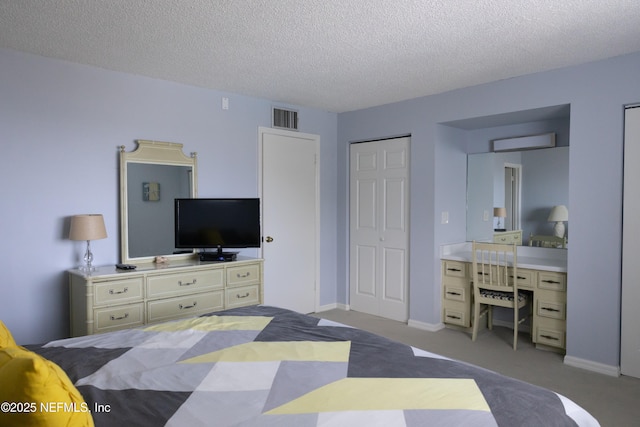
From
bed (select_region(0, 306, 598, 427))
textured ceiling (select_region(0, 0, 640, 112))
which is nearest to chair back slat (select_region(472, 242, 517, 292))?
textured ceiling (select_region(0, 0, 640, 112))

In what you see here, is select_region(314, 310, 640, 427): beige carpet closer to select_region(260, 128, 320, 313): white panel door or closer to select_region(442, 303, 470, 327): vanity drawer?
select_region(442, 303, 470, 327): vanity drawer

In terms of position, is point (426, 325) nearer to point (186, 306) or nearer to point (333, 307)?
point (333, 307)

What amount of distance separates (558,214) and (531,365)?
1.48 metres

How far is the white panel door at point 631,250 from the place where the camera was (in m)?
3.20

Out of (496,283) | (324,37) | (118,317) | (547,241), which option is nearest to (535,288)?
(496,283)

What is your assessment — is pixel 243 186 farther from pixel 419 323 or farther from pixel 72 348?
pixel 72 348

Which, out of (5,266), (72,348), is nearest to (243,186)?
(5,266)

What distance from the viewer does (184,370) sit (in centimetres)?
162

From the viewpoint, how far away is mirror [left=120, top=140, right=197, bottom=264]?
3.65 m

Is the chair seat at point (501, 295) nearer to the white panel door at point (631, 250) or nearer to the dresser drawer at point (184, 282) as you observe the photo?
the white panel door at point (631, 250)

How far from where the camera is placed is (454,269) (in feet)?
14.6

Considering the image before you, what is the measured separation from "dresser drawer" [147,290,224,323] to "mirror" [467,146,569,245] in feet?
9.61

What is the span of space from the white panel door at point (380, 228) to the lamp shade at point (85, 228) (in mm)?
2936

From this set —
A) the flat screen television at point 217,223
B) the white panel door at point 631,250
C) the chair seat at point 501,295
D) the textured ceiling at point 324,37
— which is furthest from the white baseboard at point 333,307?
the white panel door at point 631,250
